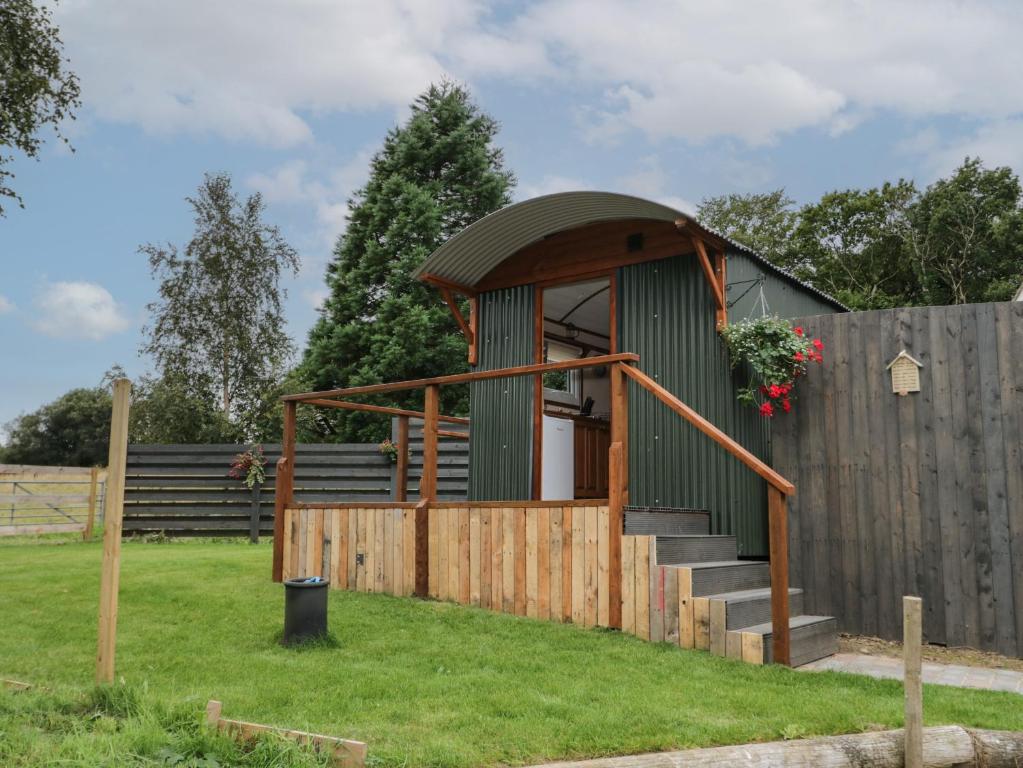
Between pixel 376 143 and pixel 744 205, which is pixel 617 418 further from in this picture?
pixel 744 205

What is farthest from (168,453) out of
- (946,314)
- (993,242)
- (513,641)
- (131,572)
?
(993,242)

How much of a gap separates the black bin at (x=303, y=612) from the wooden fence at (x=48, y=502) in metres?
9.29

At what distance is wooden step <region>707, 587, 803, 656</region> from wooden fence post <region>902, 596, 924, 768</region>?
1832 mm

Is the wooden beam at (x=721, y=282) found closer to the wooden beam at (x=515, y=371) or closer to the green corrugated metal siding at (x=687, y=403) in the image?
the green corrugated metal siding at (x=687, y=403)

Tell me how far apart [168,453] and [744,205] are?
20600 millimetres

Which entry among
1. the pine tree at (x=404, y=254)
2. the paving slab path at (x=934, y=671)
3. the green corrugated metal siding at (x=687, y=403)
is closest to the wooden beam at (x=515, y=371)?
the green corrugated metal siding at (x=687, y=403)

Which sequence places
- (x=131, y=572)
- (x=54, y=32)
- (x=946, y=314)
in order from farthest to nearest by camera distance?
(x=54, y=32) → (x=131, y=572) → (x=946, y=314)

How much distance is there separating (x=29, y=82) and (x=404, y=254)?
8930 millimetres

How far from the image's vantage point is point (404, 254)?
61.2 ft

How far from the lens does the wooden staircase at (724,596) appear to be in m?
5.20

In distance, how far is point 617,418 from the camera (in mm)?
5867

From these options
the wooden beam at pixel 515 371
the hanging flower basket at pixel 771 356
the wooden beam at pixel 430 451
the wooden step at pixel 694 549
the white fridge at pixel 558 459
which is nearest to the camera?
the wooden step at pixel 694 549

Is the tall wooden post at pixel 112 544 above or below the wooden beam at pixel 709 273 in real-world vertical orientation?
below

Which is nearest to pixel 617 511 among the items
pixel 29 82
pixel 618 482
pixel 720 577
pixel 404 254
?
pixel 618 482
